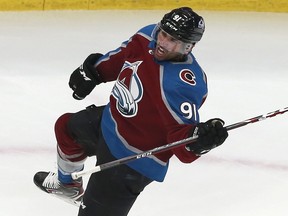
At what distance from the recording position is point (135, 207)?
315cm

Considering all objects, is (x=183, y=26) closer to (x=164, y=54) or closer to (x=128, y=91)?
(x=164, y=54)

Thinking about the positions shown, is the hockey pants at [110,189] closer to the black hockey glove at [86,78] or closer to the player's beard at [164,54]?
the black hockey glove at [86,78]

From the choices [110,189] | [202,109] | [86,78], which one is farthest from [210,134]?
[202,109]

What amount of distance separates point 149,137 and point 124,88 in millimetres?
197

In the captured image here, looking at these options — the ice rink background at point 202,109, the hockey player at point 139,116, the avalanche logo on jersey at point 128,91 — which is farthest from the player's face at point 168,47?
the ice rink background at point 202,109

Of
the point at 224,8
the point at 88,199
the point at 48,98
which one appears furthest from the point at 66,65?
the point at 88,199

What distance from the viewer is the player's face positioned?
7.68 ft

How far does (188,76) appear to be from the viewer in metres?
2.33

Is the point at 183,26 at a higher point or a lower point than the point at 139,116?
higher

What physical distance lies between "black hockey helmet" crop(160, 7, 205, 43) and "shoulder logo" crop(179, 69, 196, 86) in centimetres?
10

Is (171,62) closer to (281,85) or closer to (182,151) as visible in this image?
(182,151)

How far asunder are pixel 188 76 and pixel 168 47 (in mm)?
121

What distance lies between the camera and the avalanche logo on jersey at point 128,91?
2438mm

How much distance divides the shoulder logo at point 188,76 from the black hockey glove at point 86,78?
1.75 feet
